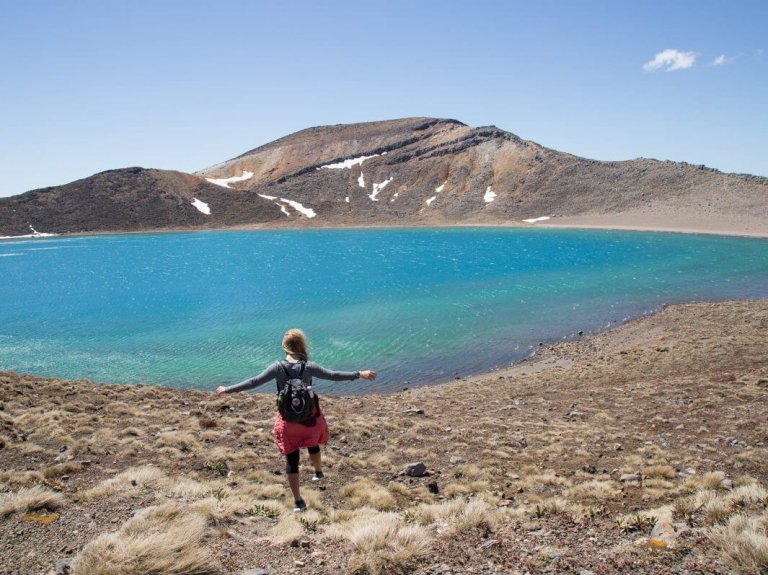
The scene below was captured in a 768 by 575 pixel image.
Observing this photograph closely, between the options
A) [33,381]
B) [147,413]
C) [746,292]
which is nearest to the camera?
[147,413]

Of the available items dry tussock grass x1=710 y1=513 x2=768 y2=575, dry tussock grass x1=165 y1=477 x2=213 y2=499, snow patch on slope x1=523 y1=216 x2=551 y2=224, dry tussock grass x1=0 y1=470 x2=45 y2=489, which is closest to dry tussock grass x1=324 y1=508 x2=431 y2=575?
dry tussock grass x1=165 y1=477 x2=213 y2=499

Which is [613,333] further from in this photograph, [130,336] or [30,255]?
[30,255]

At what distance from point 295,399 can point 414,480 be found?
334 centimetres

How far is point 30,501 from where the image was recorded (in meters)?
5.69

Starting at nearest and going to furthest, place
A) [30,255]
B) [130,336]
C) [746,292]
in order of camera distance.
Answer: [130,336] → [746,292] → [30,255]

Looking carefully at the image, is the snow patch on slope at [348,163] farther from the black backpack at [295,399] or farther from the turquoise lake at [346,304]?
the black backpack at [295,399]

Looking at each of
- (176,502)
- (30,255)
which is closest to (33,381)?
(176,502)

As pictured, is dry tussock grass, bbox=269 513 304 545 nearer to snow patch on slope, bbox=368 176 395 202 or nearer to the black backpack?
the black backpack

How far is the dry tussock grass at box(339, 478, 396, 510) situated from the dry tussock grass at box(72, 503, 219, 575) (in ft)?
7.98

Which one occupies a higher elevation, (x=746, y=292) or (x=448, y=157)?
(x=448, y=157)

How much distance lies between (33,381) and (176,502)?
1103 centimetres

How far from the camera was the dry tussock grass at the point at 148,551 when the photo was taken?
14.2ft

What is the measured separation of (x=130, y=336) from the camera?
84.1 feet

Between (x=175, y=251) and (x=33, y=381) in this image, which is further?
(x=175, y=251)
